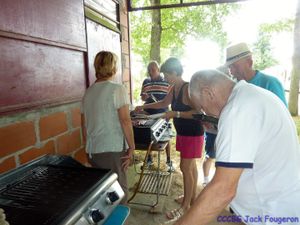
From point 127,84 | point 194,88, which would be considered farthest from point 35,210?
point 127,84

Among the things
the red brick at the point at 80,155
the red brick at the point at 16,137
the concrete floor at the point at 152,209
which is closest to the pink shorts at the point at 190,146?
the concrete floor at the point at 152,209

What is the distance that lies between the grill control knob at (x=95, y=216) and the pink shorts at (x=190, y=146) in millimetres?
1649

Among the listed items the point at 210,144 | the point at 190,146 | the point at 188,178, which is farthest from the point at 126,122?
the point at 210,144

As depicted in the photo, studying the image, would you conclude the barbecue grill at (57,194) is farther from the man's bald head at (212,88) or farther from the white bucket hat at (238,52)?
the white bucket hat at (238,52)

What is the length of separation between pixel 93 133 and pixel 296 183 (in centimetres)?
151

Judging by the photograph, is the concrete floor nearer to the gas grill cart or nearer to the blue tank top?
the gas grill cart

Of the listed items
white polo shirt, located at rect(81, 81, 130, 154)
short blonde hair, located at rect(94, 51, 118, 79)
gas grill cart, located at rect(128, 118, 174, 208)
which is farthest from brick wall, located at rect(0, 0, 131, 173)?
gas grill cart, located at rect(128, 118, 174, 208)

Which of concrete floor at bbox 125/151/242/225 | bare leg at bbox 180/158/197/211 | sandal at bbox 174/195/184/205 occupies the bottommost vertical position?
concrete floor at bbox 125/151/242/225

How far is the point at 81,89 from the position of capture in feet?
7.72

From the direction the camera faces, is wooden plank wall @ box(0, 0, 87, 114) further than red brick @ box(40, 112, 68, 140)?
No

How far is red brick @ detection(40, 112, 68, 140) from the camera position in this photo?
177cm

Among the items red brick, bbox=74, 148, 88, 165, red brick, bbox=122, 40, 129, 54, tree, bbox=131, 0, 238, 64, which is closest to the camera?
red brick, bbox=74, 148, 88, 165

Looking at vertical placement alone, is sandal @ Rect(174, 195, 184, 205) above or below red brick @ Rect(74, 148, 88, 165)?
below

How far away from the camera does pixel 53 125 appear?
189 centimetres
